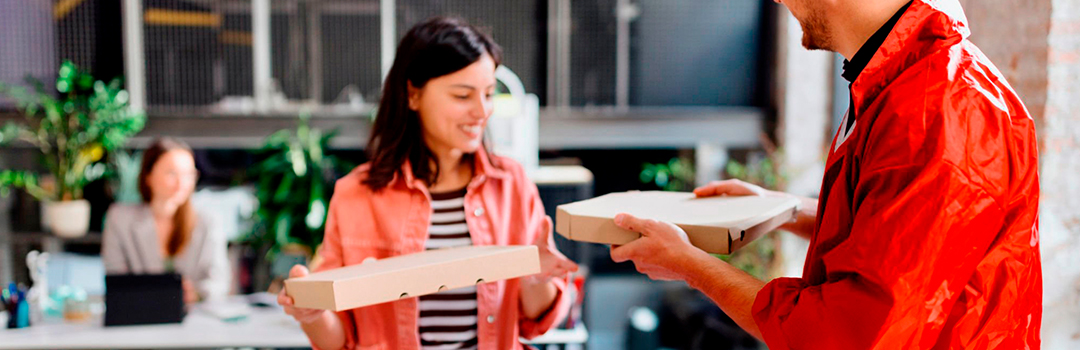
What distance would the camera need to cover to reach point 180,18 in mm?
4719

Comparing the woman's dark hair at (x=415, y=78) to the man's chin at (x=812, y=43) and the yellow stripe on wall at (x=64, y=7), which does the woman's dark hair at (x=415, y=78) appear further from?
the yellow stripe on wall at (x=64, y=7)

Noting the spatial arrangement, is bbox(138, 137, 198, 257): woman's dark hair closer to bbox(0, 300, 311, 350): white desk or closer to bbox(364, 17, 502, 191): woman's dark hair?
bbox(0, 300, 311, 350): white desk

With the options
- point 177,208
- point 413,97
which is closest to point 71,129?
point 177,208

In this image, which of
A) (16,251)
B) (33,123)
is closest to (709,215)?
(33,123)

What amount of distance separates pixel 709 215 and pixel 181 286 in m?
2.11

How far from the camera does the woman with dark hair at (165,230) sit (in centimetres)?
332

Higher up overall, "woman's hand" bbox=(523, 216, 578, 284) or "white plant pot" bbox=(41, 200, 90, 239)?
"woman's hand" bbox=(523, 216, 578, 284)

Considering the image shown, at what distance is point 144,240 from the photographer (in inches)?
131

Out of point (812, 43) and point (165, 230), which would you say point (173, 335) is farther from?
point (812, 43)

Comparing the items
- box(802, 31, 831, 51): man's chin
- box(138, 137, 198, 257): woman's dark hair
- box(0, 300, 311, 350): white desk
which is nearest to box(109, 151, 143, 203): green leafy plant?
box(138, 137, 198, 257): woman's dark hair

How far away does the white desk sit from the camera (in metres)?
2.53

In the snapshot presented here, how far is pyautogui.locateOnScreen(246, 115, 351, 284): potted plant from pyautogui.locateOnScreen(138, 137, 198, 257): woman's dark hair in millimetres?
400

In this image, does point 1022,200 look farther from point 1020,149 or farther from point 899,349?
point 899,349

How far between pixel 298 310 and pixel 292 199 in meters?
2.49
